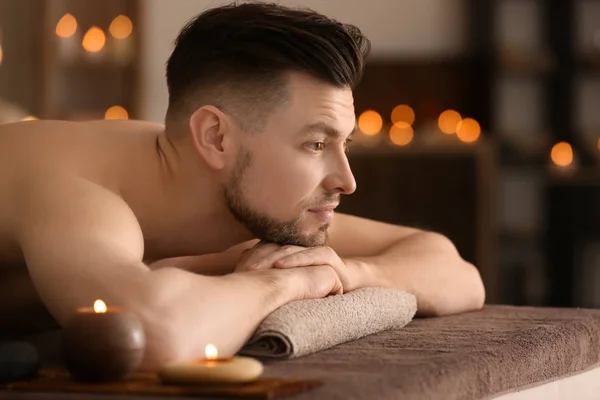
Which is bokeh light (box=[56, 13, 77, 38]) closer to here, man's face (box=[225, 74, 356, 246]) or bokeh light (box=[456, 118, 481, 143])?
bokeh light (box=[456, 118, 481, 143])

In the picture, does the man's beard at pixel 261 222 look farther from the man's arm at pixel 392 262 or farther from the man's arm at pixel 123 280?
the man's arm at pixel 123 280

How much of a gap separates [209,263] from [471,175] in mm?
3451

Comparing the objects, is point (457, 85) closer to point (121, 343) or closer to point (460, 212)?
point (460, 212)

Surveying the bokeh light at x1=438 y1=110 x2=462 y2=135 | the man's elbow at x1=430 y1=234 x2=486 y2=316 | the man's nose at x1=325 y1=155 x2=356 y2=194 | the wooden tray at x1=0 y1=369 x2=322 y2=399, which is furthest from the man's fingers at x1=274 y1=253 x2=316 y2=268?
the bokeh light at x1=438 y1=110 x2=462 y2=135

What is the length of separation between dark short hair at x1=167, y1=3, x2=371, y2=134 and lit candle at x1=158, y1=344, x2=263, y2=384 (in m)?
0.65

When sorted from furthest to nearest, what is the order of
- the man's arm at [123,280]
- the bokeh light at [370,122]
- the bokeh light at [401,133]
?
the bokeh light at [370,122], the bokeh light at [401,133], the man's arm at [123,280]

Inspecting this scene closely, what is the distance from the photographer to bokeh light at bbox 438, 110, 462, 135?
5773mm

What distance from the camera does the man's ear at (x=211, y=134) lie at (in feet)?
5.62

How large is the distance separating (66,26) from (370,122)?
162cm

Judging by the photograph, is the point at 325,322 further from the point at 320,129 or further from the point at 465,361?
the point at 320,129

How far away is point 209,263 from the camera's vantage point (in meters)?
1.95

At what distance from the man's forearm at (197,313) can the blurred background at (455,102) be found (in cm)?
386

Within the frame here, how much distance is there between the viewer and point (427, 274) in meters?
1.97

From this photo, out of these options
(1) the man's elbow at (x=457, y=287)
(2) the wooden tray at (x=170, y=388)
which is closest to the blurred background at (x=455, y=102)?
(1) the man's elbow at (x=457, y=287)
